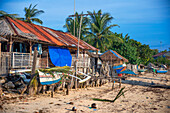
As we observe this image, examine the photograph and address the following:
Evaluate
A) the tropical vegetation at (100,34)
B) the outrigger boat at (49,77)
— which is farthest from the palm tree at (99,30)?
the outrigger boat at (49,77)

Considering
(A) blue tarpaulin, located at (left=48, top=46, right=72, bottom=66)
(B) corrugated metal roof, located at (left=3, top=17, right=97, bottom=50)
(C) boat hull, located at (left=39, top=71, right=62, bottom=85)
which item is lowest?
(C) boat hull, located at (left=39, top=71, right=62, bottom=85)

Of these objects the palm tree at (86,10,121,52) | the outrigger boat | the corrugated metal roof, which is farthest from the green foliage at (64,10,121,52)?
the outrigger boat

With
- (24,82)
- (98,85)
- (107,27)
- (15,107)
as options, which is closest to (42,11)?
(107,27)

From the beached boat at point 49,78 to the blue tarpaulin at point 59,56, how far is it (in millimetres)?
3901

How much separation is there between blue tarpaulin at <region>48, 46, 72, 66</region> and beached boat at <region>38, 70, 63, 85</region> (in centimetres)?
390

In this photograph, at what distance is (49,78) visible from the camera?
11484mm

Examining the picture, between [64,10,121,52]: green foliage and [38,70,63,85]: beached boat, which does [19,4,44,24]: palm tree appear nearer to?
[64,10,121,52]: green foliage

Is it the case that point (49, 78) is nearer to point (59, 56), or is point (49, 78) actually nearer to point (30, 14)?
point (59, 56)

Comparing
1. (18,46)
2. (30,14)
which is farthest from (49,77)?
(30,14)

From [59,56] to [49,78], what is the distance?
5522mm

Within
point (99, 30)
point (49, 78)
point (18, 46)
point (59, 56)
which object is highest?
point (99, 30)

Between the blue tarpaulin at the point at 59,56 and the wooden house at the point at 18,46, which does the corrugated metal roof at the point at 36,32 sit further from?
the blue tarpaulin at the point at 59,56

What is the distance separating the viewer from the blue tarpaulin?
16.1 meters

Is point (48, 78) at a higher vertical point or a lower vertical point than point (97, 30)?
lower
